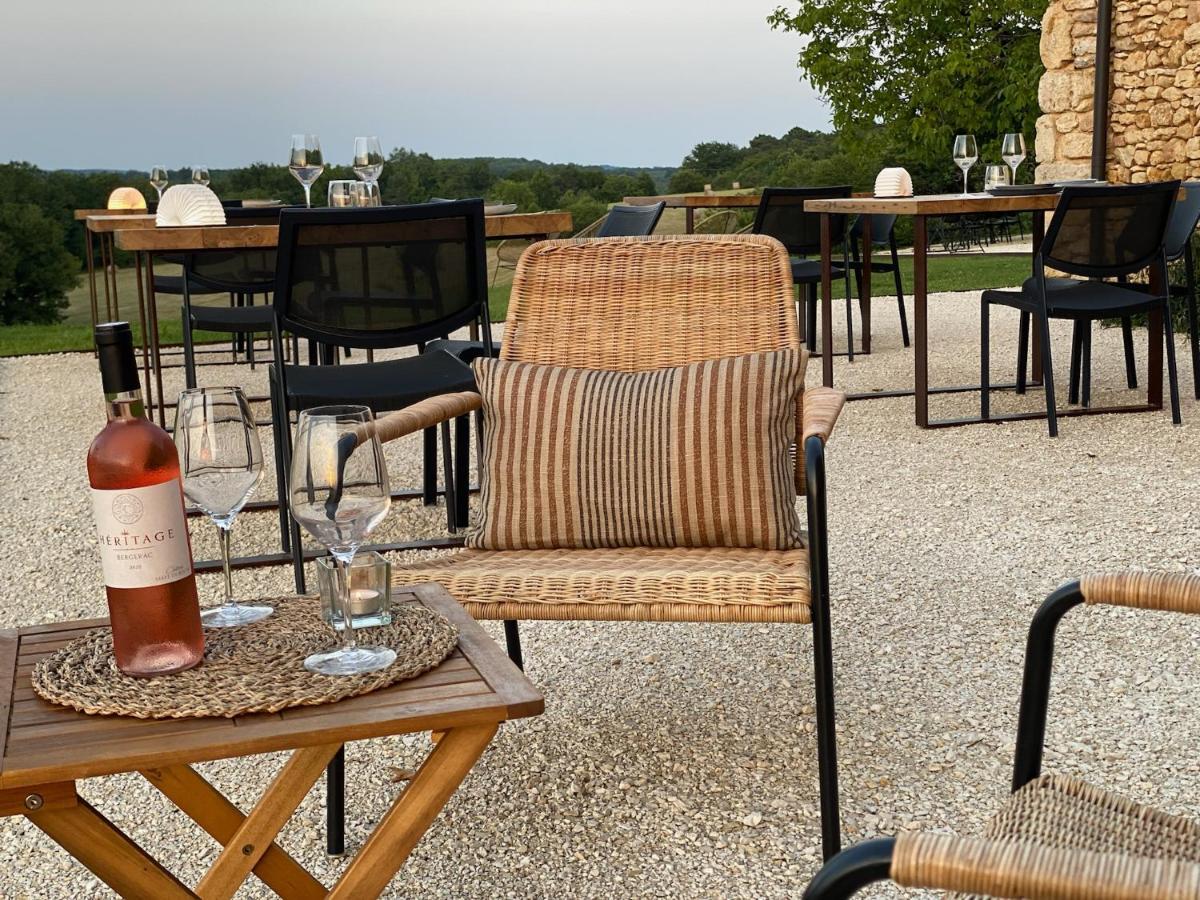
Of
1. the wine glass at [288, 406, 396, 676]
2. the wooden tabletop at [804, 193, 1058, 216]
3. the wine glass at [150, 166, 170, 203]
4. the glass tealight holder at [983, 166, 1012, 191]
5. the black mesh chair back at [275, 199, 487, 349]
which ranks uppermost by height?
the wine glass at [150, 166, 170, 203]

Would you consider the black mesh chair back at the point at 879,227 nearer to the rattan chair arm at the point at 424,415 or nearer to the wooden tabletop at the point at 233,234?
the wooden tabletop at the point at 233,234

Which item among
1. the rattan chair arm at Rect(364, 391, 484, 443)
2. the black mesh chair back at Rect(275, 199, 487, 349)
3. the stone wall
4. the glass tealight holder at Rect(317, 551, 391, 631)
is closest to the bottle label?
the glass tealight holder at Rect(317, 551, 391, 631)

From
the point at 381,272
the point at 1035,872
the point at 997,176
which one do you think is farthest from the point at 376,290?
the point at 997,176

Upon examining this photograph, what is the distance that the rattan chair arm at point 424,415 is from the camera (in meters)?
2.26

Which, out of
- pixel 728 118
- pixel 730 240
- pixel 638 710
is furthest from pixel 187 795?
pixel 728 118

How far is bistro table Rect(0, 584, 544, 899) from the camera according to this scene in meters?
1.13

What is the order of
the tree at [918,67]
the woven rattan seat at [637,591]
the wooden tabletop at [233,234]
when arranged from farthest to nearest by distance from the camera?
the tree at [918,67], the wooden tabletop at [233,234], the woven rattan seat at [637,591]

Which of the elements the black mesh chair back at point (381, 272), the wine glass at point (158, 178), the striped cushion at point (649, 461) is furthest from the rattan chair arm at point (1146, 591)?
the wine glass at point (158, 178)

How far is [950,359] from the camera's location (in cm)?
711

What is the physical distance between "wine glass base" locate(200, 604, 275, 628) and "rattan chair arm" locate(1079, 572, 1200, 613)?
0.86 m

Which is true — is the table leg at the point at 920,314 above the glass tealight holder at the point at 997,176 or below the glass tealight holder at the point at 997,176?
A: below

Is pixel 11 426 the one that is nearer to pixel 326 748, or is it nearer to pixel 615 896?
pixel 615 896

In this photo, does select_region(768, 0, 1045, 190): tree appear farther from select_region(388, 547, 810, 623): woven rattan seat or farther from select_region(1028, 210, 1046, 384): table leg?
select_region(388, 547, 810, 623): woven rattan seat

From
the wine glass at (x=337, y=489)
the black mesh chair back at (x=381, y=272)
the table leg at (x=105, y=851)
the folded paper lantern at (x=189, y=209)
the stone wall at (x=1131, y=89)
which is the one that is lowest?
the table leg at (x=105, y=851)
